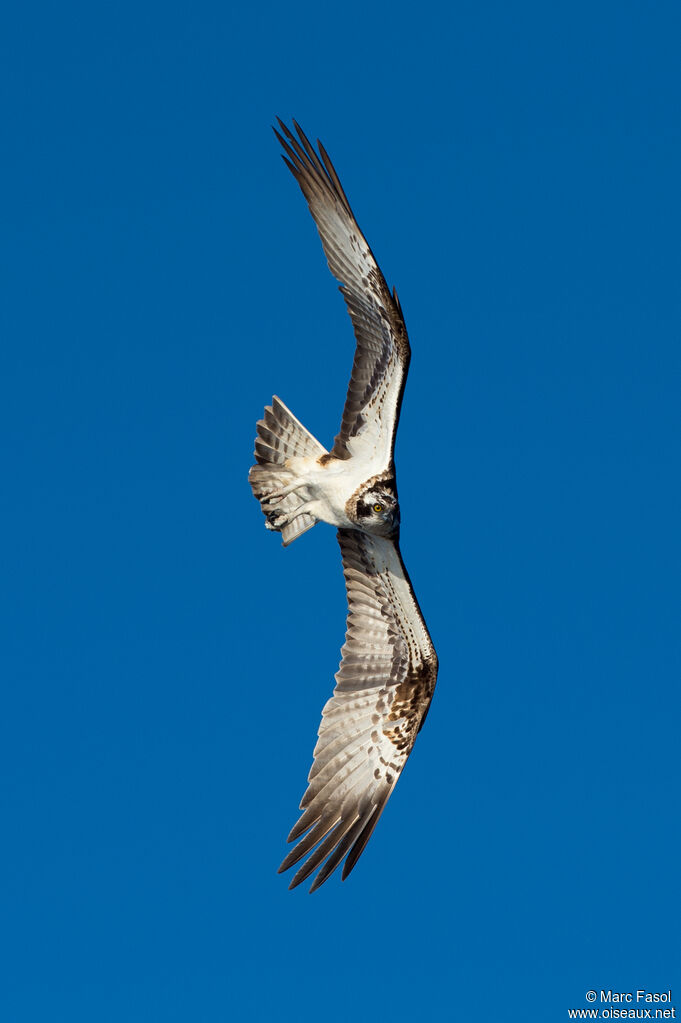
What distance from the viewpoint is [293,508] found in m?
12.8

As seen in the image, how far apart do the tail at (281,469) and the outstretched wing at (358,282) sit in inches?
36.8

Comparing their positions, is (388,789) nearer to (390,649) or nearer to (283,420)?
(390,649)

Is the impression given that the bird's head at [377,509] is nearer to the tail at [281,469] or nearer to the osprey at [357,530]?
A: the osprey at [357,530]

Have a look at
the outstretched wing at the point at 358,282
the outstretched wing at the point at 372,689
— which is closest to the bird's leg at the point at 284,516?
the outstretched wing at the point at 372,689

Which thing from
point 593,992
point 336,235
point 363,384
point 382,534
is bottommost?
point 593,992

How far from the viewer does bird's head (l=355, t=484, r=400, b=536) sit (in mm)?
12297

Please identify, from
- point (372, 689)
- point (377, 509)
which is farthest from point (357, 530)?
point (372, 689)

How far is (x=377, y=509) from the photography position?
40.4 feet

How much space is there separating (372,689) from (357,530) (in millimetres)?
1566

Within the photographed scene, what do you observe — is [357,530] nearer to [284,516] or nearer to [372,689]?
[284,516]

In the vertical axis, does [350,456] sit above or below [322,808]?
above

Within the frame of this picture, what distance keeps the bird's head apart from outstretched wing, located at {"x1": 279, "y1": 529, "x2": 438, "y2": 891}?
14.3 inches

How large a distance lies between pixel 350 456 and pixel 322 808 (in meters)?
3.19

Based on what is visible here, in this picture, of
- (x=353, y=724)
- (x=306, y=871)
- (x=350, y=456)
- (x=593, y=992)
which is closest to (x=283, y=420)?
(x=350, y=456)
